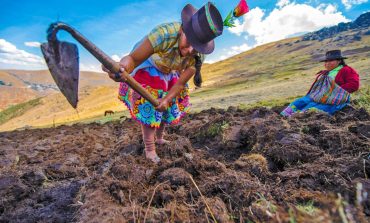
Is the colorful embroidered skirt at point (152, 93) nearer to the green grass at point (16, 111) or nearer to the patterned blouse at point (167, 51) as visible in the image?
the patterned blouse at point (167, 51)

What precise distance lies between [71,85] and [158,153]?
1454 mm

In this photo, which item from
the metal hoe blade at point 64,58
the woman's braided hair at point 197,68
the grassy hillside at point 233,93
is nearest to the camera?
the metal hoe blade at point 64,58

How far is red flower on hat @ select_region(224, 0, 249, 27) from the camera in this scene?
287 cm

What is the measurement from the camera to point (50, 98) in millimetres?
35219

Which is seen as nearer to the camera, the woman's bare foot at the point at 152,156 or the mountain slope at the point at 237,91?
the woman's bare foot at the point at 152,156

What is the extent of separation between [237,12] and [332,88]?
2942mm

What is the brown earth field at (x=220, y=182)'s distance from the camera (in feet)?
6.26

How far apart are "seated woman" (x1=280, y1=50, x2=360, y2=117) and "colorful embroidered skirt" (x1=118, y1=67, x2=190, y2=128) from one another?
2.24 metres

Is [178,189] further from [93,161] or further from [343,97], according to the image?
[343,97]

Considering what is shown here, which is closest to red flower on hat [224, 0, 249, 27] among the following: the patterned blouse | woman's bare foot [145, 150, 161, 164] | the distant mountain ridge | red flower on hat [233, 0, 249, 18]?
red flower on hat [233, 0, 249, 18]

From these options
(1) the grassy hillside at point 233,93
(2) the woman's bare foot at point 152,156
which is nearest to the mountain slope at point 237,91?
(1) the grassy hillside at point 233,93

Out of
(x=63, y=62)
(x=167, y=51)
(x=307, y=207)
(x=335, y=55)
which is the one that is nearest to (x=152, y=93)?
(x=167, y=51)

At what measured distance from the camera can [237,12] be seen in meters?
2.91

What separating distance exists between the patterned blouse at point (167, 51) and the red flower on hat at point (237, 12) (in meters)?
0.42
